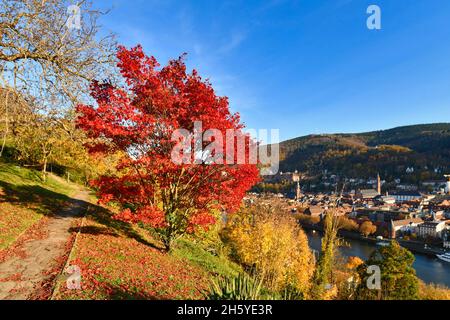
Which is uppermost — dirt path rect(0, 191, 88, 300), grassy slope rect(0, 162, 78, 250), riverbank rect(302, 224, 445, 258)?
grassy slope rect(0, 162, 78, 250)

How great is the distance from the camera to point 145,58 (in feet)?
30.7

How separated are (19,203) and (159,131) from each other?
885cm

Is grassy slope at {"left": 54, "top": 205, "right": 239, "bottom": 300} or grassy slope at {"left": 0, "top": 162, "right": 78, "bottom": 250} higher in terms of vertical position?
grassy slope at {"left": 0, "top": 162, "right": 78, "bottom": 250}

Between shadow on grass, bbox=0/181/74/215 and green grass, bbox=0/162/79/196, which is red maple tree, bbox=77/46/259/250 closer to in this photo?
shadow on grass, bbox=0/181/74/215

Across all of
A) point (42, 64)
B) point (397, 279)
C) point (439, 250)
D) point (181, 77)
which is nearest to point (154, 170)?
point (181, 77)

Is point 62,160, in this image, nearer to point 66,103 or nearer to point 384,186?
point 66,103

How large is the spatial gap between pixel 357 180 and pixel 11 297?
20446 cm

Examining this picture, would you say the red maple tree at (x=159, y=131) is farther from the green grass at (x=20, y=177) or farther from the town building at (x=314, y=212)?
the town building at (x=314, y=212)

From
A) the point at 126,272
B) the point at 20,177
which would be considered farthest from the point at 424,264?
the point at 20,177

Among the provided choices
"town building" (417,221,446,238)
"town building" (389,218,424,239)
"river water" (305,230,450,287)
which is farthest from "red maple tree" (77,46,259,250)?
"town building" (417,221,446,238)

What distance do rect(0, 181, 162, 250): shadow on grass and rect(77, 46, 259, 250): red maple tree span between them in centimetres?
226

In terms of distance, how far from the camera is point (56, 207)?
50.1ft

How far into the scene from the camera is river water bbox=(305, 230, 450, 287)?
1857 inches
